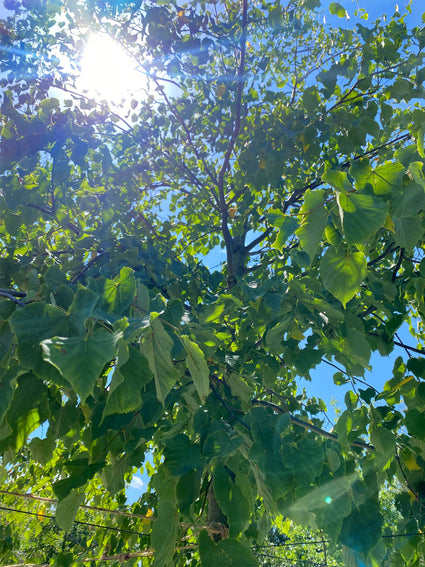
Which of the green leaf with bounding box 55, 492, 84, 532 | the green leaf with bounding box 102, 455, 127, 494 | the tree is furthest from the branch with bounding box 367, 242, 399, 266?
the green leaf with bounding box 55, 492, 84, 532

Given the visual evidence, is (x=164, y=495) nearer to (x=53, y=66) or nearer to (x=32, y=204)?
(x=32, y=204)

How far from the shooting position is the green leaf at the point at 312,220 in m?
0.88

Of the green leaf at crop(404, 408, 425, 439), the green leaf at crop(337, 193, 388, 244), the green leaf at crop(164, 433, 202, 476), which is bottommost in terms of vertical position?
the green leaf at crop(164, 433, 202, 476)

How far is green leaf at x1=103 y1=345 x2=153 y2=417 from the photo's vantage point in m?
0.82

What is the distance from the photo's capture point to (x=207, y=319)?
1.27 metres

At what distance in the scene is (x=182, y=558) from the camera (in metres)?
2.37

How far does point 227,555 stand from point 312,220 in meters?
0.87

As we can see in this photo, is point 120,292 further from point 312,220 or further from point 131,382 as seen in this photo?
point 312,220

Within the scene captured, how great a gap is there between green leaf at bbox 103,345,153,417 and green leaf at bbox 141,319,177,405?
0.02 metres

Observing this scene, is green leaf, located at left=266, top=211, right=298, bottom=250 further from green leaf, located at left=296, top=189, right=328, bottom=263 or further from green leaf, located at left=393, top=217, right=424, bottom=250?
green leaf, located at left=393, top=217, right=424, bottom=250

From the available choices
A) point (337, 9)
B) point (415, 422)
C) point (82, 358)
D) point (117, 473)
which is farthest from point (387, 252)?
point (82, 358)

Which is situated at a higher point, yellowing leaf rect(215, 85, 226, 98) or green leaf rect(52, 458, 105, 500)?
yellowing leaf rect(215, 85, 226, 98)

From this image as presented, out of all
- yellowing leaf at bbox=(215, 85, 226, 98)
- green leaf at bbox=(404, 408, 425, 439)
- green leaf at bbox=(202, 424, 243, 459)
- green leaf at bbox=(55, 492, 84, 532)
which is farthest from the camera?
yellowing leaf at bbox=(215, 85, 226, 98)

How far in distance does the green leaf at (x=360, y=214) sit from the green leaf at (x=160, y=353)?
435 millimetres
